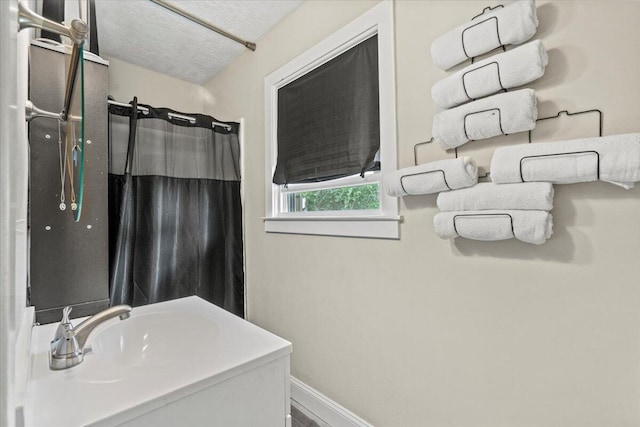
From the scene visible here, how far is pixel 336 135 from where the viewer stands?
160 centimetres

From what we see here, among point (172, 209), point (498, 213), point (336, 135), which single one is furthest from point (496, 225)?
point (172, 209)

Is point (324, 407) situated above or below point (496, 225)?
below

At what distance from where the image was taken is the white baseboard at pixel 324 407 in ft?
4.86

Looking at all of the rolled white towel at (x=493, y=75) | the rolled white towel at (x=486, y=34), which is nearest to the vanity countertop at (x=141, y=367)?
the rolled white towel at (x=493, y=75)

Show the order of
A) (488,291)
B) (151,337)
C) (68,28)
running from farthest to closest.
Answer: (151,337) < (488,291) < (68,28)

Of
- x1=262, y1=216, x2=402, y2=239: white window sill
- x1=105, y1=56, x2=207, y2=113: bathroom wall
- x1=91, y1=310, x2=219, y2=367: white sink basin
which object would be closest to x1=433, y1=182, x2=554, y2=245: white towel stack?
x1=262, y1=216, x2=402, y2=239: white window sill

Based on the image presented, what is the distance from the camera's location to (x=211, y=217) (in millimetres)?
2086

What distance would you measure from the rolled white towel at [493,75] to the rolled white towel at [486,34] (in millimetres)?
49

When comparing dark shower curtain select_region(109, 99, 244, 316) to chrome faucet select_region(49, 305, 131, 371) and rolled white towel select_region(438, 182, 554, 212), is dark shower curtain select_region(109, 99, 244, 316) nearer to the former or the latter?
chrome faucet select_region(49, 305, 131, 371)

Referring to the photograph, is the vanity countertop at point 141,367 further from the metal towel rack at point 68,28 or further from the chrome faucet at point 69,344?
the metal towel rack at point 68,28

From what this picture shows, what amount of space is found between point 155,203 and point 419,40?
1.70 meters

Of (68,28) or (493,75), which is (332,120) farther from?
(68,28)

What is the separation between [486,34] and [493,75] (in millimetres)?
150

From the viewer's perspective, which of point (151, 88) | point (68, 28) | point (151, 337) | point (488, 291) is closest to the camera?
point (68, 28)
